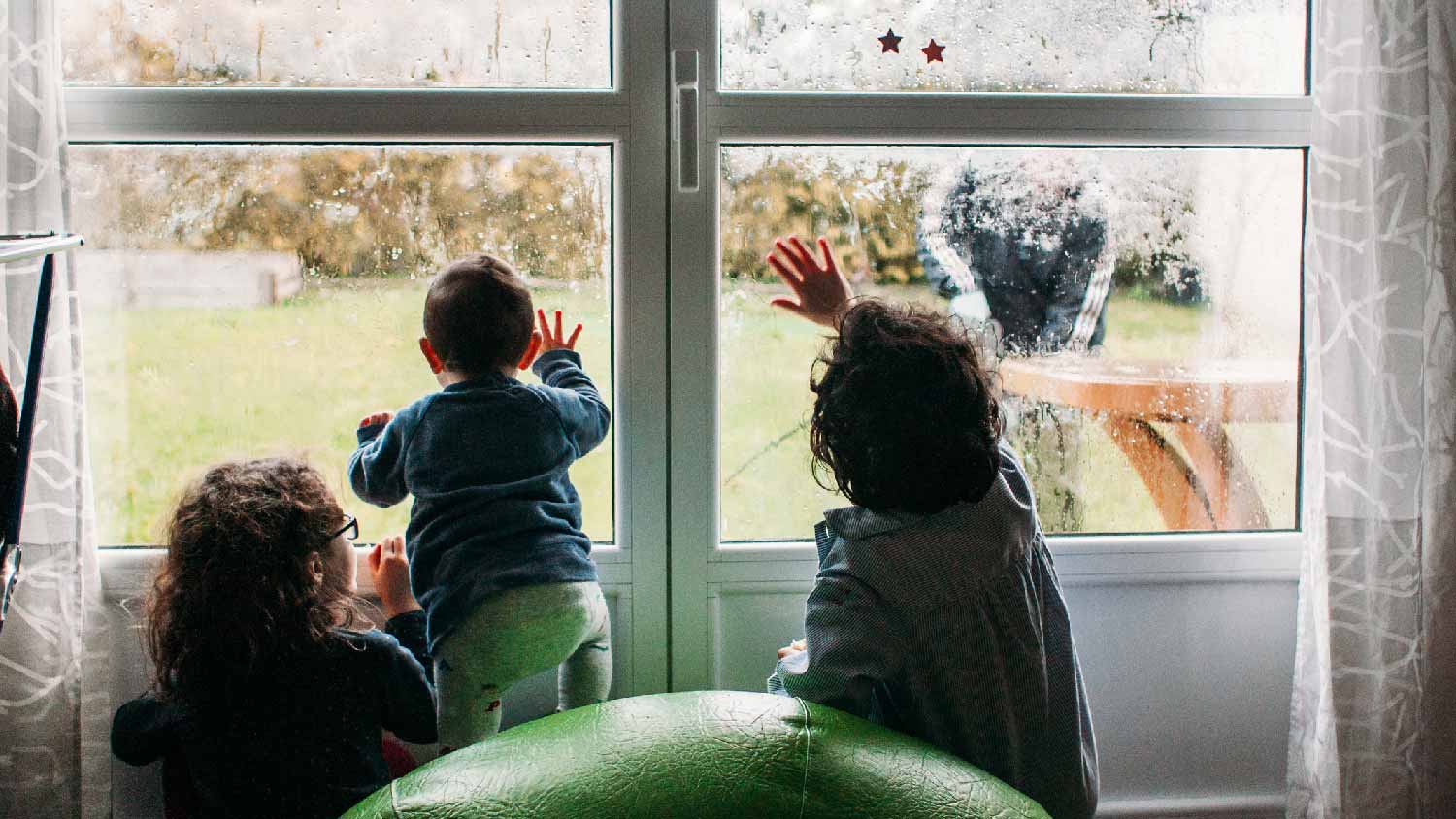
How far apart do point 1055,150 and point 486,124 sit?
0.97 m

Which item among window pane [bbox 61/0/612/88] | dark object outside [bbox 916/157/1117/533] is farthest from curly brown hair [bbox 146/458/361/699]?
dark object outside [bbox 916/157/1117/533]

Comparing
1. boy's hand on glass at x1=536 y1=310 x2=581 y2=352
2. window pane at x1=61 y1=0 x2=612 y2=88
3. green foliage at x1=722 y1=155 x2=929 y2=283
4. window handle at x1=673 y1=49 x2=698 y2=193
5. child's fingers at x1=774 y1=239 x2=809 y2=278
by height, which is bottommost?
boy's hand on glass at x1=536 y1=310 x2=581 y2=352

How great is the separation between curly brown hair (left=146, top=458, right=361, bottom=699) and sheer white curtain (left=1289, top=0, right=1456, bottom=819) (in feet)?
5.11

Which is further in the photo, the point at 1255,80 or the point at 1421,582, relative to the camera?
the point at 1255,80

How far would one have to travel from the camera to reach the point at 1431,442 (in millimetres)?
1801

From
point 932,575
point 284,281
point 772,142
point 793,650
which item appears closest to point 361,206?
point 284,281

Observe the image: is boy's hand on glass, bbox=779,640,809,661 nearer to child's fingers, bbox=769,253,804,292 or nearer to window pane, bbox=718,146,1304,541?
window pane, bbox=718,146,1304,541

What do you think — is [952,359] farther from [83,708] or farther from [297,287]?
[83,708]

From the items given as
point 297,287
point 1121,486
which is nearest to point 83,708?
point 297,287

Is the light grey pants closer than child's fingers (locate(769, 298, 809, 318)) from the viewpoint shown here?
Yes

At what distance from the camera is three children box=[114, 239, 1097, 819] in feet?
4.71

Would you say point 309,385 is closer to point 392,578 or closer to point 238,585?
point 392,578

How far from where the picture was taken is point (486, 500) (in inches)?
64.8

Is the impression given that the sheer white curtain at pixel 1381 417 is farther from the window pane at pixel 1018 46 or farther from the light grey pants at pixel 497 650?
the light grey pants at pixel 497 650
